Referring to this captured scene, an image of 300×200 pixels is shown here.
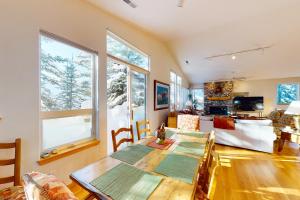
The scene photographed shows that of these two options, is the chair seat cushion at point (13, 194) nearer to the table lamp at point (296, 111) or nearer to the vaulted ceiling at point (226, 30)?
the vaulted ceiling at point (226, 30)

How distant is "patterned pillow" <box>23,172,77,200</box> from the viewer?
0.57m

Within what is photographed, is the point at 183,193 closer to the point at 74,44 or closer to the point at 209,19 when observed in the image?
the point at 74,44

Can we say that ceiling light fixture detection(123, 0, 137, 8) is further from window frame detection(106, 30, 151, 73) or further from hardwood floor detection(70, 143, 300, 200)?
hardwood floor detection(70, 143, 300, 200)

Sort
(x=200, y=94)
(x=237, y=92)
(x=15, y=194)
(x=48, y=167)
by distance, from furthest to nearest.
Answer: (x=200, y=94) → (x=237, y=92) → (x=48, y=167) → (x=15, y=194)

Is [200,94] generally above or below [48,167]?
above

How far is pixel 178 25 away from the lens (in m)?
3.52

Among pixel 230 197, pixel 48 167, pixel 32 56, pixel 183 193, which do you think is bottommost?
pixel 230 197

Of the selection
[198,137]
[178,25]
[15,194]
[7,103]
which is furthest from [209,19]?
[15,194]

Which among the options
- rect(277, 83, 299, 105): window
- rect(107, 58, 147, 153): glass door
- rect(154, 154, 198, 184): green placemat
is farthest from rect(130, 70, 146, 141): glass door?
rect(277, 83, 299, 105): window

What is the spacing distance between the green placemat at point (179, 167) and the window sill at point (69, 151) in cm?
134

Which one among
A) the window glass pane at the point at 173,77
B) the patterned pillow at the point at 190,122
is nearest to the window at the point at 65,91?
the patterned pillow at the point at 190,122

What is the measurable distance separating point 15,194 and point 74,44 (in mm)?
1765

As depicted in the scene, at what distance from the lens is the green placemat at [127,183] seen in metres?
0.90

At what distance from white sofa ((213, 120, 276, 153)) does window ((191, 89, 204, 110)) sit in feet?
16.6
